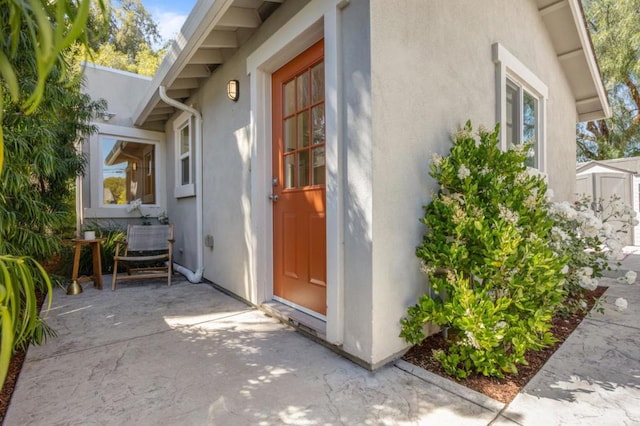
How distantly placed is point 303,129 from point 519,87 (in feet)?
9.31

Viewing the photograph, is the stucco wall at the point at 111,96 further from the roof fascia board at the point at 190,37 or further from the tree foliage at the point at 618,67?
the tree foliage at the point at 618,67

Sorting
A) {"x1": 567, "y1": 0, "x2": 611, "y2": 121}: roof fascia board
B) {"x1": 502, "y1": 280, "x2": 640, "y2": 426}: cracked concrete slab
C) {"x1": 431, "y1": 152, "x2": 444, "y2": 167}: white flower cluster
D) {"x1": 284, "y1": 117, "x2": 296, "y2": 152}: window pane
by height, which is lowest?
{"x1": 502, "y1": 280, "x2": 640, "y2": 426}: cracked concrete slab

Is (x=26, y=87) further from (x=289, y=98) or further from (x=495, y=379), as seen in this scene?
(x=495, y=379)

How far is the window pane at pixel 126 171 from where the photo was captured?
20.6ft

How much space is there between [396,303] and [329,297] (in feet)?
1.55

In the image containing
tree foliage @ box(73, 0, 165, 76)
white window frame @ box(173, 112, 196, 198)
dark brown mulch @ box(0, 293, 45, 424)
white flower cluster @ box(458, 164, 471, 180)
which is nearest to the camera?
dark brown mulch @ box(0, 293, 45, 424)

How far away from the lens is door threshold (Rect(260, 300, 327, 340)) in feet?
8.77

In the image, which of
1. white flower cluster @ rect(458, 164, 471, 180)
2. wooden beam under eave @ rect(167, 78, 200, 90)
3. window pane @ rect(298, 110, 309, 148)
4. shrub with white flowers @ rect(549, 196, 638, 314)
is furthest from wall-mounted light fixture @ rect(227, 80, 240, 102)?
shrub with white flowers @ rect(549, 196, 638, 314)

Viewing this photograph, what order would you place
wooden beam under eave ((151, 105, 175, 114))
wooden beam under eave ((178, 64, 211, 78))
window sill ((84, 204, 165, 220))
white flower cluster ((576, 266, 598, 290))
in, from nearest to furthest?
white flower cluster ((576, 266, 598, 290)) → wooden beam under eave ((178, 64, 211, 78)) → wooden beam under eave ((151, 105, 175, 114)) → window sill ((84, 204, 165, 220))

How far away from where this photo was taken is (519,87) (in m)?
4.14

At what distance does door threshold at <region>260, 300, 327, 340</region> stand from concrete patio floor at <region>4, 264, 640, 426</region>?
0.07 metres

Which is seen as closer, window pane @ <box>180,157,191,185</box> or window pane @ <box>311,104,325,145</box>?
window pane @ <box>311,104,325,145</box>

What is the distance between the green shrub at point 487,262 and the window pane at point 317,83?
1.16m

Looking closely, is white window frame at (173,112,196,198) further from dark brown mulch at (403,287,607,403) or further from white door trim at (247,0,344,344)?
dark brown mulch at (403,287,607,403)
